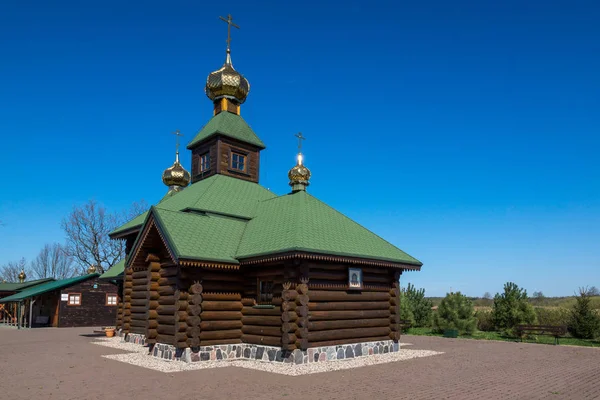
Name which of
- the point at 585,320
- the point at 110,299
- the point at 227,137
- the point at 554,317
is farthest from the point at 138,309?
the point at 554,317

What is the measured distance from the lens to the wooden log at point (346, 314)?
16831 mm

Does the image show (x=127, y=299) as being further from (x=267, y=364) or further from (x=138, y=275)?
(x=267, y=364)

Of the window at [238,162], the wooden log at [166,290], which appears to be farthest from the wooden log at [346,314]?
the window at [238,162]

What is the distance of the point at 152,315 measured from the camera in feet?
59.2

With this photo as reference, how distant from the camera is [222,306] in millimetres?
17703

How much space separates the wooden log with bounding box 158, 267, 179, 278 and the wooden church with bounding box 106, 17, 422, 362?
58 mm

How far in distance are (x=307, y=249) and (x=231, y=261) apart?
10.5ft

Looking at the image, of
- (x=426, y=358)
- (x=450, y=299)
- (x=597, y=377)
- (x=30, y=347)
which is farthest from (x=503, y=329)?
(x=30, y=347)

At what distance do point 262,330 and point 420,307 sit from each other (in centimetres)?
1982

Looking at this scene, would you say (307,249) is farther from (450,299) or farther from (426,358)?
(450,299)

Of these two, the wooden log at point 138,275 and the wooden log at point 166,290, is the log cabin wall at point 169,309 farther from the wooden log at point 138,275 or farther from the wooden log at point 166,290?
the wooden log at point 138,275

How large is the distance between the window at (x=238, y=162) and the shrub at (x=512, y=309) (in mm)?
16932

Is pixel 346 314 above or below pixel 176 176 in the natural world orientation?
below

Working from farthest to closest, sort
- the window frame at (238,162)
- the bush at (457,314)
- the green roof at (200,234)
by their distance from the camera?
the bush at (457,314), the window frame at (238,162), the green roof at (200,234)
